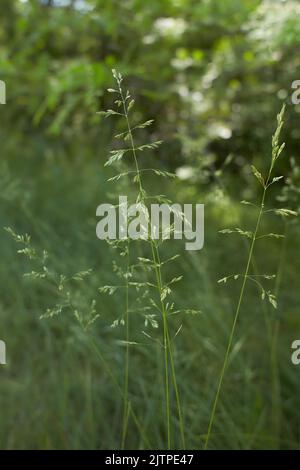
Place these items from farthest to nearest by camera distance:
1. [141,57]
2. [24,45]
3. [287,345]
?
[24,45] → [141,57] → [287,345]

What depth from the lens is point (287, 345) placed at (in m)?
2.15

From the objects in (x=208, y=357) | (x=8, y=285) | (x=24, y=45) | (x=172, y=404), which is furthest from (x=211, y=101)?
(x=172, y=404)

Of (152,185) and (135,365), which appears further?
(152,185)

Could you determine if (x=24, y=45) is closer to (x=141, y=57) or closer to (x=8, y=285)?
(x=141, y=57)

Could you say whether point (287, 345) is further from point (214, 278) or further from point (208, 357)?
point (214, 278)

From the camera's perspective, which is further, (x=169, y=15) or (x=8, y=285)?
(x=169, y=15)

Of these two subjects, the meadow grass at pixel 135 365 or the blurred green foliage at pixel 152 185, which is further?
the blurred green foliage at pixel 152 185

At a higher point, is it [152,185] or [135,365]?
[152,185]

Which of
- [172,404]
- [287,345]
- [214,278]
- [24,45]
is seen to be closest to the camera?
[172,404]

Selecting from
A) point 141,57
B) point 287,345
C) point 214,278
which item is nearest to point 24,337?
point 214,278

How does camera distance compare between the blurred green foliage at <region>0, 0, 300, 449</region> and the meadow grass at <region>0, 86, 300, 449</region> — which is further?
the blurred green foliage at <region>0, 0, 300, 449</region>

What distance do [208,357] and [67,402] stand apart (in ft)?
1.46

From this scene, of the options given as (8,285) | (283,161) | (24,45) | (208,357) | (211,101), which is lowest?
(208,357)

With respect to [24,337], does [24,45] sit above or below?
above
